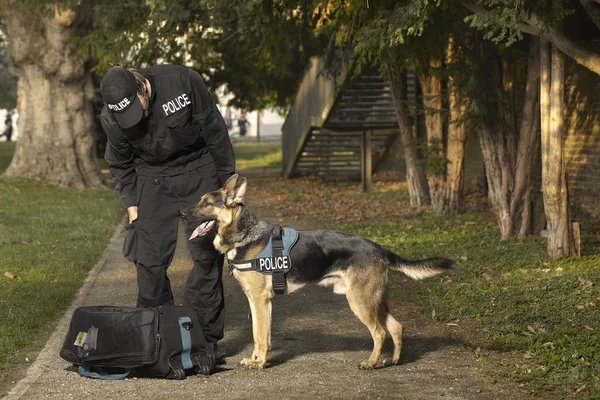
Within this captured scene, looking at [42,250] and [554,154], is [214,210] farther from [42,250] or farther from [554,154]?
[42,250]

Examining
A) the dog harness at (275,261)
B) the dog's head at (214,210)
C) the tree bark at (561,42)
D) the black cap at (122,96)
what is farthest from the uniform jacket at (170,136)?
the tree bark at (561,42)

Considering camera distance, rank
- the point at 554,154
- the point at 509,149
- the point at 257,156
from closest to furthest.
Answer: the point at 554,154 < the point at 509,149 < the point at 257,156

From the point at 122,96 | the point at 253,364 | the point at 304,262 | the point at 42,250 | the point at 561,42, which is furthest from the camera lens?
the point at 42,250

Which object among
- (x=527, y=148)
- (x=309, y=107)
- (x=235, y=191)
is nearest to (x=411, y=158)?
(x=309, y=107)

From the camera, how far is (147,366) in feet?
20.7

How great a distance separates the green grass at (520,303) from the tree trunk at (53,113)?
36.9 ft

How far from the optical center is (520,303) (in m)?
8.63

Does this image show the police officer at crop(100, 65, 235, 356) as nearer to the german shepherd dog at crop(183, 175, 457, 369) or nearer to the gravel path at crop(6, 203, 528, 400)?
the german shepherd dog at crop(183, 175, 457, 369)

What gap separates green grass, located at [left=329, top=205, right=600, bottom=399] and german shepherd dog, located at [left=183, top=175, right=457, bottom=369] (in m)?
0.96

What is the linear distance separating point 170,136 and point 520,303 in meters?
3.83

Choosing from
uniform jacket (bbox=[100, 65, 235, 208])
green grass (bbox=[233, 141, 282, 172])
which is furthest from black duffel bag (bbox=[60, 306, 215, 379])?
green grass (bbox=[233, 141, 282, 172])

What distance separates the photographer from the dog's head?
6.52 metres

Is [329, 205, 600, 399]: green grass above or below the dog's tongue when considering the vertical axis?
below

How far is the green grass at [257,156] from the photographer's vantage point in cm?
3128
